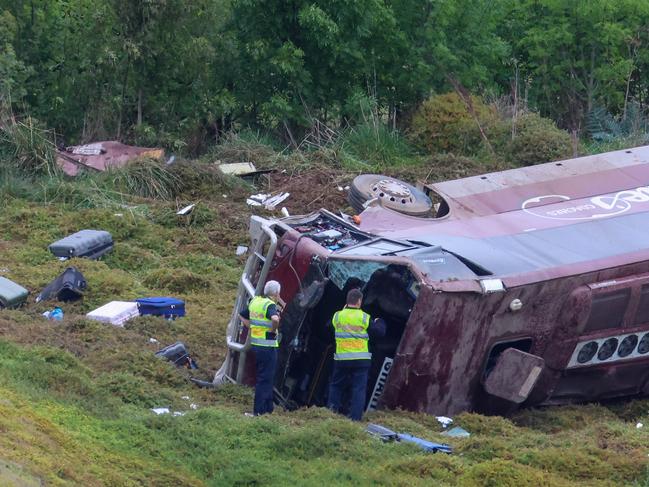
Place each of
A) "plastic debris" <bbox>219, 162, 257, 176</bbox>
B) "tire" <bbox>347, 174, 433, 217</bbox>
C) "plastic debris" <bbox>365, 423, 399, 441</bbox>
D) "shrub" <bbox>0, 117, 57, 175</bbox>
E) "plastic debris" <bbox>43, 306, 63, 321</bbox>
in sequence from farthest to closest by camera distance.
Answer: "plastic debris" <bbox>219, 162, 257, 176</bbox> < "shrub" <bbox>0, 117, 57, 175</bbox> < "plastic debris" <bbox>43, 306, 63, 321</bbox> < "tire" <bbox>347, 174, 433, 217</bbox> < "plastic debris" <bbox>365, 423, 399, 441</bbox>

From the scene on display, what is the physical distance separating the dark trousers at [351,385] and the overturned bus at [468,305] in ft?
0.68

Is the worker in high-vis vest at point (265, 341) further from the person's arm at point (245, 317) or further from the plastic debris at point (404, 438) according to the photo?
the plastic debris at point (404, 438)

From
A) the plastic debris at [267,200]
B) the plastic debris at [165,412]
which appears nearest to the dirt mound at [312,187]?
the plastic debris at [267,200]

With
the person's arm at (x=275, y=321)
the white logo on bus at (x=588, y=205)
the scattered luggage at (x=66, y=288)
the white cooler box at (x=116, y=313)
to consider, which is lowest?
the scattered luggage at (x=66, y=288)

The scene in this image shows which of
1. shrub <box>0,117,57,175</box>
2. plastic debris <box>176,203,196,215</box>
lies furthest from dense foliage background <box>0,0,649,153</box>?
plastic debris <box>176,203,196,215</box>

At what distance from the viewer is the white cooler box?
465 inches

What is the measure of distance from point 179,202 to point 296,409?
7.94 meters

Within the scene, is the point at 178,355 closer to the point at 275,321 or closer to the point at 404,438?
the point at 275,321

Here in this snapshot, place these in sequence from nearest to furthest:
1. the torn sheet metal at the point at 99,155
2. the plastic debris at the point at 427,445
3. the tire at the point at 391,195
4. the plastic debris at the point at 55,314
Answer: the plastic debris at the point at 427,445
the tire at the point at 391,195
the plastic debris at the point at 55,314
the torn sheet metal at the point at 99,155

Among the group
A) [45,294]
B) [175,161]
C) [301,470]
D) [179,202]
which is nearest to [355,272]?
[301,470]

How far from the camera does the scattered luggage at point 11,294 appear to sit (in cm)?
1233

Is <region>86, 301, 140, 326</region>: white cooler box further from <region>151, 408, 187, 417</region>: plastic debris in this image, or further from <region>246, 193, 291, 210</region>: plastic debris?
<region>246, 193, 291, 210</region>: plastic debris

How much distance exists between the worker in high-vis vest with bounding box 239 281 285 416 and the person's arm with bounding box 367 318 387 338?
2.64ft

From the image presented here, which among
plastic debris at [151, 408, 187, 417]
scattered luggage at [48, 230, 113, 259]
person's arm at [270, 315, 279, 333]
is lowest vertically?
scattered luggage at [48, 230, 113, 259]
